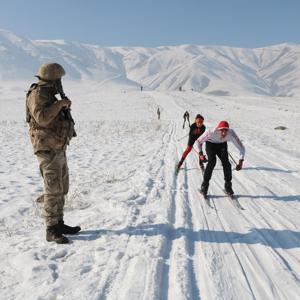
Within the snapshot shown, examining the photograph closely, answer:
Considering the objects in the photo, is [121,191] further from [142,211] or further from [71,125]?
[71,125]

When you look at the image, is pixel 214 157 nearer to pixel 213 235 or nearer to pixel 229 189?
pixel 229 189

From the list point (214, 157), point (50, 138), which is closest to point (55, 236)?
point (50, 138)

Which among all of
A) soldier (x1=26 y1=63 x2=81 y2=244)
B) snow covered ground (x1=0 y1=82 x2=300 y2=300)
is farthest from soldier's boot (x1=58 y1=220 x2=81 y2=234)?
snow covered ground (x1=0 y1=82 x2=300 y2=300)

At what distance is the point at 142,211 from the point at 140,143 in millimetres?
10959

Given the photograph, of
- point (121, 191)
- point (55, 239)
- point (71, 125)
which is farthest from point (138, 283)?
point (121, 191)

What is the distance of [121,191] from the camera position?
8133mm

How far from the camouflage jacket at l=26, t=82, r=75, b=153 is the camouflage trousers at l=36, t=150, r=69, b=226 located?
118mm

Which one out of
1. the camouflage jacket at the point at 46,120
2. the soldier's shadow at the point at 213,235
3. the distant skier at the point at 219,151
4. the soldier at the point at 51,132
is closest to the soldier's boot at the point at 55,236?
the soldier at the point at 51,132

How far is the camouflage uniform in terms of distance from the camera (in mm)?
4793

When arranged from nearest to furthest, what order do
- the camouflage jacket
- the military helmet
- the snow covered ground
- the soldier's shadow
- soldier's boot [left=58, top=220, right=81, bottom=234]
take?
the snow covered ground
the camouflage jacket
the military helmet
soldier's boot [left=58, top=220, right=81, bottom=234]
the soldier's shadow

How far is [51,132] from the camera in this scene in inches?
196

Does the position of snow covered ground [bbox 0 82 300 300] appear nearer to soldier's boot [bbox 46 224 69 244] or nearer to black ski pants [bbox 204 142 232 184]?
soldier's boot [bbox 46 224 69 244]

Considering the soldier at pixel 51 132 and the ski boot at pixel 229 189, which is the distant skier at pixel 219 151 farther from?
the soldier at pixel 51 132

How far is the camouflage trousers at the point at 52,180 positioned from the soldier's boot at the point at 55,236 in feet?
0.23
